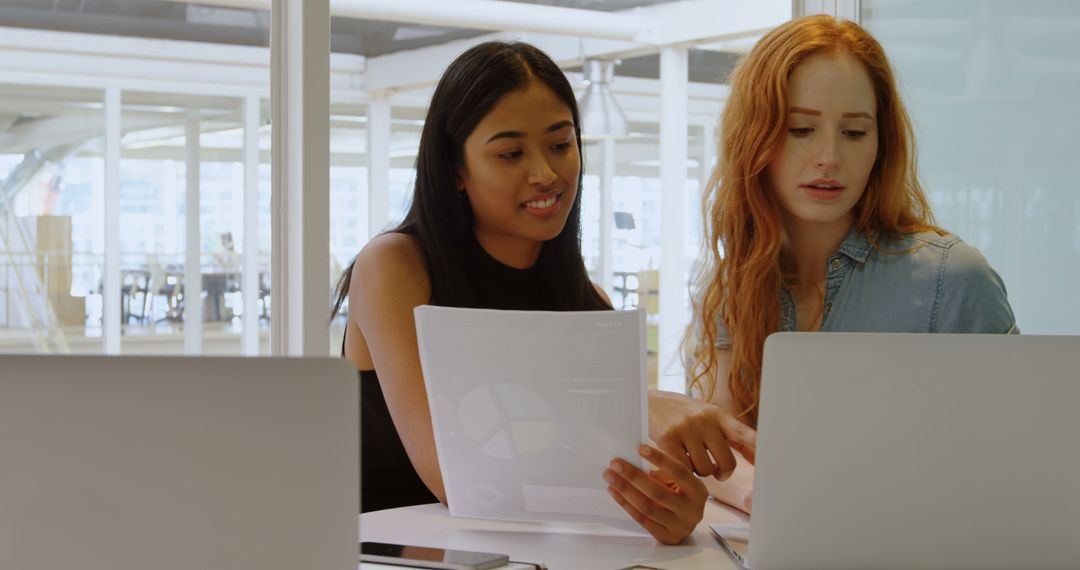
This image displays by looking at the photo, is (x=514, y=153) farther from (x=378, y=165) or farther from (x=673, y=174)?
(x=673, y=174)

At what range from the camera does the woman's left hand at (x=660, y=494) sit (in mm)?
1494

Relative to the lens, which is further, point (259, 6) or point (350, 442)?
point (259, 6)

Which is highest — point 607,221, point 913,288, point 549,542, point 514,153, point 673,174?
point 673,174

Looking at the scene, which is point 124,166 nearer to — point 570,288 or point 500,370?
point 570,288

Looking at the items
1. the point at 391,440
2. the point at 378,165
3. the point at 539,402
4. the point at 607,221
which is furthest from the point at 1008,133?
the point at 607,221

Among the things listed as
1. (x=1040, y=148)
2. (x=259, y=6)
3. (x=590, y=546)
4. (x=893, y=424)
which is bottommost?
(x=590, y=546)

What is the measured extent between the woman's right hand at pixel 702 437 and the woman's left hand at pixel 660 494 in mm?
43

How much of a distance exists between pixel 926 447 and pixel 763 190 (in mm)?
1030

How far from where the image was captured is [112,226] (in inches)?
133

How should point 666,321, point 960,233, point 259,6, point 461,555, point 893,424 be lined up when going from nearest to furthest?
point 893,424 < point 461,555 < point 259,6 < point 960,233 < point 666,321

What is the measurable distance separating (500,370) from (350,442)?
47cm

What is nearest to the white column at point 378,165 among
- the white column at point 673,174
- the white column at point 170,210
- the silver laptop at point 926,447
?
the white column at point 673,174

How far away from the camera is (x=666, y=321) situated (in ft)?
22.3

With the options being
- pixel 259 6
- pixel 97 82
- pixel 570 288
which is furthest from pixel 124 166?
pixel 570 288
